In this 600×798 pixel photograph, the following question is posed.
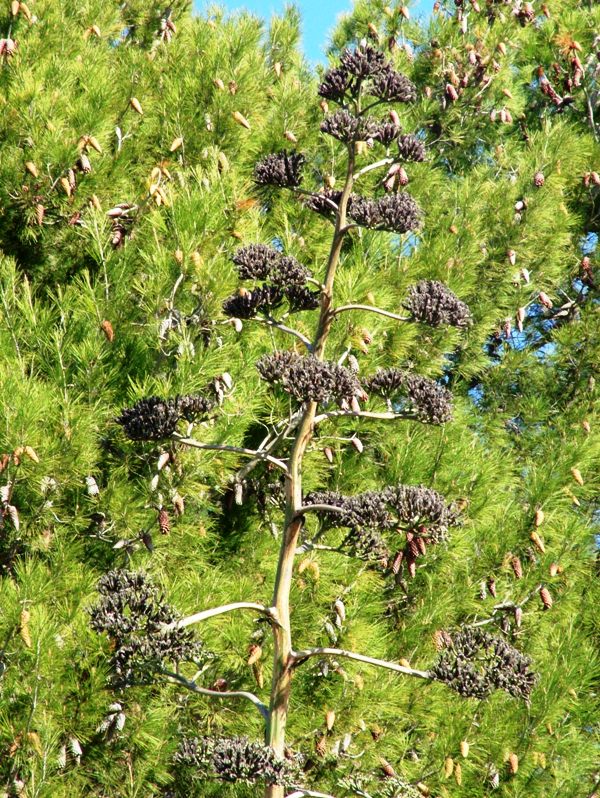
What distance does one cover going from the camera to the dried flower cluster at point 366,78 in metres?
2.39

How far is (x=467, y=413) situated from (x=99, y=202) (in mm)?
1880

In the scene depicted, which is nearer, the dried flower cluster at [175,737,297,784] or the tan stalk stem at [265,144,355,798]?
the dried flower cluster at [175,737,297,784]

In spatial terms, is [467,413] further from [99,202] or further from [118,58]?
[118,58]

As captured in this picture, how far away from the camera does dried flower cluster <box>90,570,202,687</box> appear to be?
199 centimetres

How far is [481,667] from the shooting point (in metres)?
2.19

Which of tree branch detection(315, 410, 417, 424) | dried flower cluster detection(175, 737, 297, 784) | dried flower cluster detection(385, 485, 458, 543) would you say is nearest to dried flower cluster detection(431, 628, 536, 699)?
Answer: dried flower cluster detection(385, 485, 458, 543)

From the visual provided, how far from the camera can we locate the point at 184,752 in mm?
2162

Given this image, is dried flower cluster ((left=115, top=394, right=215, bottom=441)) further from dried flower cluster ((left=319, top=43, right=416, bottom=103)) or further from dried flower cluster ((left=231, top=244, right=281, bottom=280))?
dried flower cluster ((left=319, top=43, right=416, bottom=103))

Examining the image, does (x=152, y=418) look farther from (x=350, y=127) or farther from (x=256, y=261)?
(x=350, y=127)

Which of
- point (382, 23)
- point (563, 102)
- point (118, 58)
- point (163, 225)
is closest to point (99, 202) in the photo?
point (163, 225)

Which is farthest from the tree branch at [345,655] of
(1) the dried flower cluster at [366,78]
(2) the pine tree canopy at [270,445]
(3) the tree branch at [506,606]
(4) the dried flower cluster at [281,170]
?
(3) the tree branch at [506,606]

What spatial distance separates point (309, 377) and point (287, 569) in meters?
0.41

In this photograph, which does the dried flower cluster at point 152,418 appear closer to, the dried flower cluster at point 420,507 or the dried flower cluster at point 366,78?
the dried flower cluster at point 420,507

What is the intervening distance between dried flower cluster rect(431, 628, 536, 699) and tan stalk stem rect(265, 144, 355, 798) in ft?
1.01
